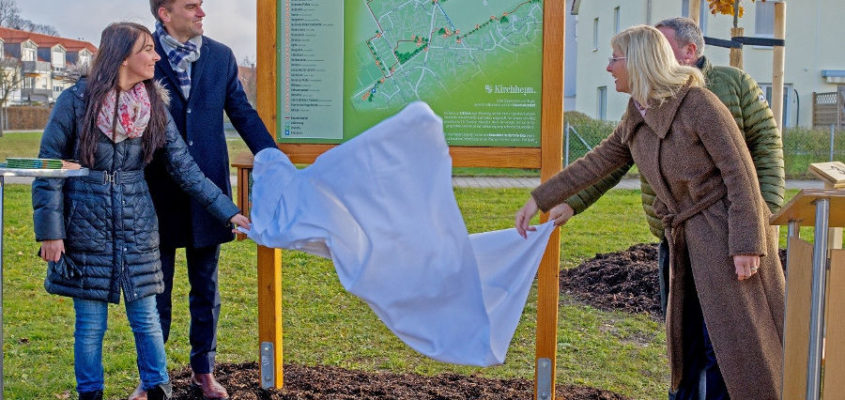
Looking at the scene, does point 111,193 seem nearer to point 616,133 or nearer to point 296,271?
point 616,133

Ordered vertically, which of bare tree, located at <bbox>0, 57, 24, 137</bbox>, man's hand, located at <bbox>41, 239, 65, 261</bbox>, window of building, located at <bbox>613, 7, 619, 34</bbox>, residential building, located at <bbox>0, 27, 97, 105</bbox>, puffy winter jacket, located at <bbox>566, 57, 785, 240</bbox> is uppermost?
residential building, located at <bbox>0, 27, 97, 105</bbox>

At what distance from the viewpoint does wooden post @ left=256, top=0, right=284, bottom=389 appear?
5195 mm

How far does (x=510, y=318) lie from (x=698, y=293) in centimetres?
87

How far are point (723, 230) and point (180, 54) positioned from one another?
2854 mm

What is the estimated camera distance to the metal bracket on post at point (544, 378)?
5.05 m

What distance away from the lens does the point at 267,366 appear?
5.39 meters

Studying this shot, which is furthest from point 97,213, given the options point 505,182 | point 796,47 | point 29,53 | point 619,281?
point 29,53

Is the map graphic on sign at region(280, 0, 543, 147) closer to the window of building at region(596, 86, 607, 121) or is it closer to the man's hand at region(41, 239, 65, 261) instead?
the man's hand at region(41, 239, 65, 261)

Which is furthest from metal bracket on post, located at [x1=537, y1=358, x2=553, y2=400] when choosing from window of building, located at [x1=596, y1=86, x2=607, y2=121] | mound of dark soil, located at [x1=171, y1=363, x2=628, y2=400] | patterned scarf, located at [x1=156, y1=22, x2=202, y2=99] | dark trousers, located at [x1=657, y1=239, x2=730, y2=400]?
window of building, located at [x1=596, y1=86, x2=607, y2=121]

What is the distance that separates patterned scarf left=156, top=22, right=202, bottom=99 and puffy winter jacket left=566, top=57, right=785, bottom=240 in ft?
7.54

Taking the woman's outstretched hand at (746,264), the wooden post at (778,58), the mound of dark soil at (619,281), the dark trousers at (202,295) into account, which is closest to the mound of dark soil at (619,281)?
the mound of dark soil at (619,281)

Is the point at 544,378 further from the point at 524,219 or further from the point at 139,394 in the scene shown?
the point at 139,394

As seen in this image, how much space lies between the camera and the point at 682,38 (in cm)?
477

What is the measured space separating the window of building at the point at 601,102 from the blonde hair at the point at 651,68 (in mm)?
33208
